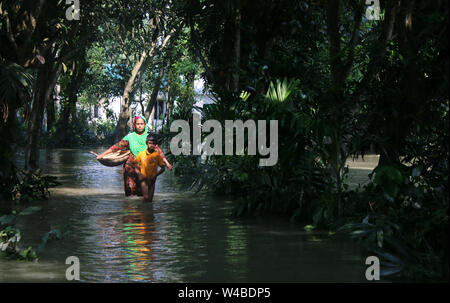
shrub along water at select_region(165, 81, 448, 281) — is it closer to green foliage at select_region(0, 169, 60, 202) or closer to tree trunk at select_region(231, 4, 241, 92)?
tree trunk at select_region(231, 4, 241, 92)

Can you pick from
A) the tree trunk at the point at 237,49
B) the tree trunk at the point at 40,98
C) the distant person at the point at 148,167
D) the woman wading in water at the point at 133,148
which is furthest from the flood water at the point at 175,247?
the tree trunk at the point at 40,98

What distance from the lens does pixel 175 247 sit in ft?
31.4

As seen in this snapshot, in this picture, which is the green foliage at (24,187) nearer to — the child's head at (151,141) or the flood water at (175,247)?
the flood water at (175,247)

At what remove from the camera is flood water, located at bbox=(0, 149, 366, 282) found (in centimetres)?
783

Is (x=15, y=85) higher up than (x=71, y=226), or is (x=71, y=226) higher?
(x=15, y=85)

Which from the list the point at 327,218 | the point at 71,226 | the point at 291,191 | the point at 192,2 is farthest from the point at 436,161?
the point at 192,2

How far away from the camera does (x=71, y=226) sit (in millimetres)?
11547

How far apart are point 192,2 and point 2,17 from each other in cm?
566

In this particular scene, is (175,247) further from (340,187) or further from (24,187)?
(24,187)

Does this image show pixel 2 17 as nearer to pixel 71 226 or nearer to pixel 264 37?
pixel 71 226

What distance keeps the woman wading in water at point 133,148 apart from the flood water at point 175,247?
95cm

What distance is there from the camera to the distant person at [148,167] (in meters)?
15.1

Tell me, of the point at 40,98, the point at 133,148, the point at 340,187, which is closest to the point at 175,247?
the point at 340,187

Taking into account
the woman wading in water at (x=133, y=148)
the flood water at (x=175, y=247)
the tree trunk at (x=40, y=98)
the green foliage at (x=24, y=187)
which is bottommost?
the flood water at (x=175, y=247)
